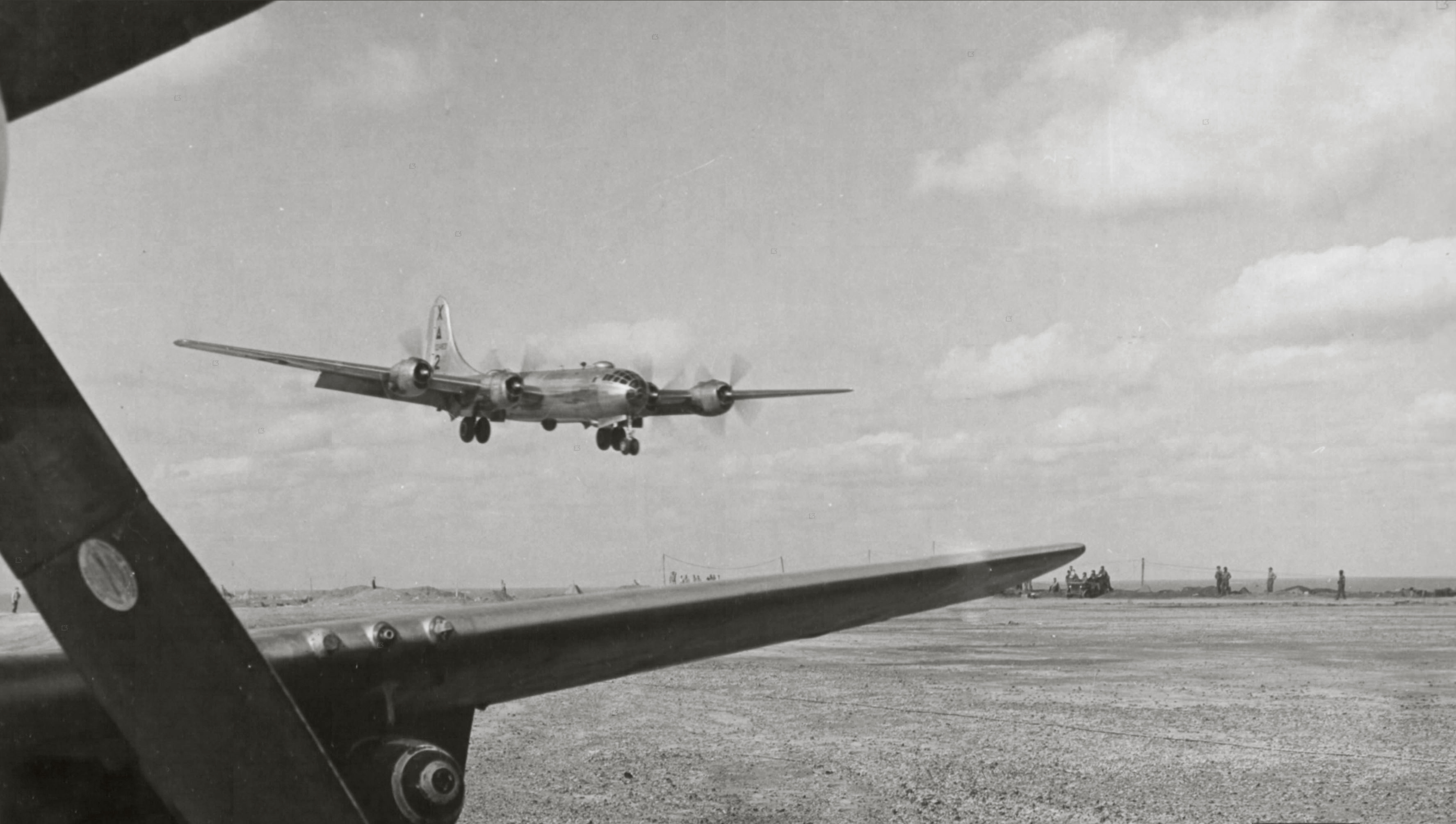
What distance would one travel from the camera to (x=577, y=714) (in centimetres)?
1352

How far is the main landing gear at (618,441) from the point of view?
37.1 m

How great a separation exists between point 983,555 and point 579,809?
16.1 feet

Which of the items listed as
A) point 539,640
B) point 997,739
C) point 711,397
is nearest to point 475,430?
point 711,397

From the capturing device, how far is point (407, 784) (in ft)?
9.21

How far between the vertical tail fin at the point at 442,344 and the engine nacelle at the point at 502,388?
556 inches

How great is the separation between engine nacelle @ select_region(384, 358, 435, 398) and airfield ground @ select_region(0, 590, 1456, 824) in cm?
1759

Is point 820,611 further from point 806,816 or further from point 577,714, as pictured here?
point 577,714

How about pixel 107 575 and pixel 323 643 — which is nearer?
pixel 107 575

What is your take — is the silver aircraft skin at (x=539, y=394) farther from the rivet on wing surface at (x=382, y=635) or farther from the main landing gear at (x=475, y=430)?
the rivet on wing surface at (x=382, y=635)

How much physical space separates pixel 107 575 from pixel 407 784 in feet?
3.27

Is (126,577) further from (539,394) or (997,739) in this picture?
(539,394)

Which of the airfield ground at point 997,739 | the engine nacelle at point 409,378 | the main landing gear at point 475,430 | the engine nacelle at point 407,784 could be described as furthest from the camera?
the main landing gear at point 475,430

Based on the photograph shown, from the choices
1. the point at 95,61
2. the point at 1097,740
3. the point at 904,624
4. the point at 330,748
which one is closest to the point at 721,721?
the point at 1097,740

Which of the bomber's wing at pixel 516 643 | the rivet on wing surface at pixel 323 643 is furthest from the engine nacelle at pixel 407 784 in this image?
the rivet on wing surface at pixel 323 643
